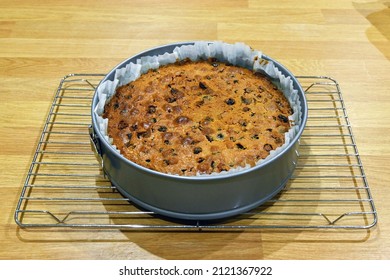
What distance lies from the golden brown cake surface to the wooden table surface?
196 millimetres

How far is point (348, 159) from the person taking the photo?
1315 mm

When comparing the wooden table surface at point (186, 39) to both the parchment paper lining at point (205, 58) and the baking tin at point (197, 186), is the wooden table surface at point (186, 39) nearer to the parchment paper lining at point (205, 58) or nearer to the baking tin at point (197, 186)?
the baking tin at point (197, 186)

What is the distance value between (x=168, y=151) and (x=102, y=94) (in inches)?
10.1

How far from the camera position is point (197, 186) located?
100 centimetres

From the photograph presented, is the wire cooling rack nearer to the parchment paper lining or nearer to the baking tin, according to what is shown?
the baking tin

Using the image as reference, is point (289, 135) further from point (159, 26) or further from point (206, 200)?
point (159, 26)

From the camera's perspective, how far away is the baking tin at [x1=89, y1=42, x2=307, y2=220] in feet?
3.30

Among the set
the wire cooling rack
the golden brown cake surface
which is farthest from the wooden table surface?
the golden brown cake surface

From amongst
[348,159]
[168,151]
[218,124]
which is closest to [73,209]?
[168,151]

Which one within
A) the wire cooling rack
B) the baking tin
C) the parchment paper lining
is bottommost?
the wire cooling rack

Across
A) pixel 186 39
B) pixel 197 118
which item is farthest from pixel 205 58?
pixel 186 39

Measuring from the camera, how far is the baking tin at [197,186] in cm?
101

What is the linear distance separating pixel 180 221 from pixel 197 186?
0.18 metres

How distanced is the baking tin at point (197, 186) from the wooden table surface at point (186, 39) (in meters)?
0.08
